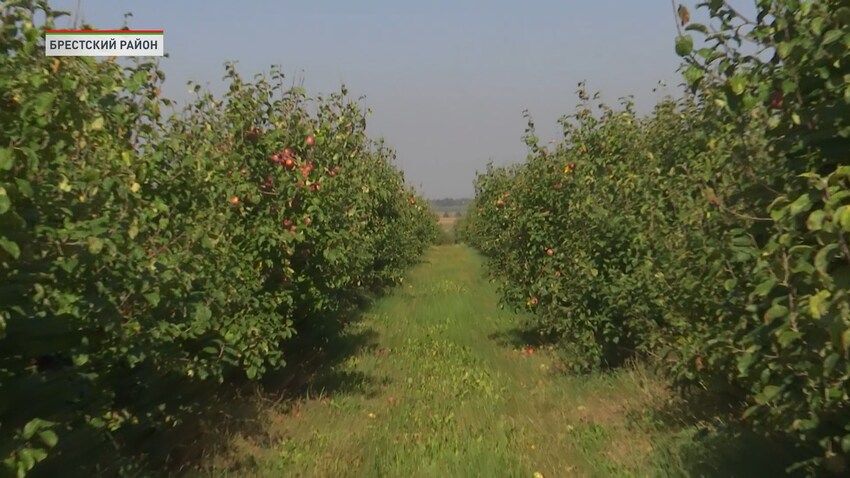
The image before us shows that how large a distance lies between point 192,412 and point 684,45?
532 cm

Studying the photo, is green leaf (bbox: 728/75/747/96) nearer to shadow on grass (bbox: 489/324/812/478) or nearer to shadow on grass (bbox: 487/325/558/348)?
shadow on grass (bbox: 489/324/812/478)

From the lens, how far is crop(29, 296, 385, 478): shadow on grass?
416cm

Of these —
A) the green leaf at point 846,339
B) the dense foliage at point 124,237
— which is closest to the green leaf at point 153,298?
the dense foliage at point 124,237

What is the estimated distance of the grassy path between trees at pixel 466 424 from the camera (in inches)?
230

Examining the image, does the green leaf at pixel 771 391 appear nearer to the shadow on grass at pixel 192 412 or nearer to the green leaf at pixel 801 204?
the green leaf at pixel 801 204

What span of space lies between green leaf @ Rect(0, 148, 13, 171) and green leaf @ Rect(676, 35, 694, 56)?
2.72 m

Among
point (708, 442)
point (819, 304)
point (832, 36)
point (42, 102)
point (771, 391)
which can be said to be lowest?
point (708, 442)

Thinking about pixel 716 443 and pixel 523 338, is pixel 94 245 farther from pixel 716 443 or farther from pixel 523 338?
pixel 523 338

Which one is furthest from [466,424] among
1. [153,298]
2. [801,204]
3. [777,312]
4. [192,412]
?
[801,204]

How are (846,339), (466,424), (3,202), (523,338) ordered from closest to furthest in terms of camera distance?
(846,339)
(3,202)
(466,424)
(523,338)

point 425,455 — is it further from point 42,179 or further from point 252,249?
point 42,179

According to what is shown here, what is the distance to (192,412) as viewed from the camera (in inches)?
249

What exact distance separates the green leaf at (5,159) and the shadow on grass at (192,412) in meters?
1.92

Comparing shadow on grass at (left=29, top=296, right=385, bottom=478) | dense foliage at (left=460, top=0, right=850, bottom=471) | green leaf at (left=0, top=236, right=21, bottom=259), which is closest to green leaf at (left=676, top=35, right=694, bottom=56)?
dense foliage at (left=460, top=0, right=850, bottom=471)
